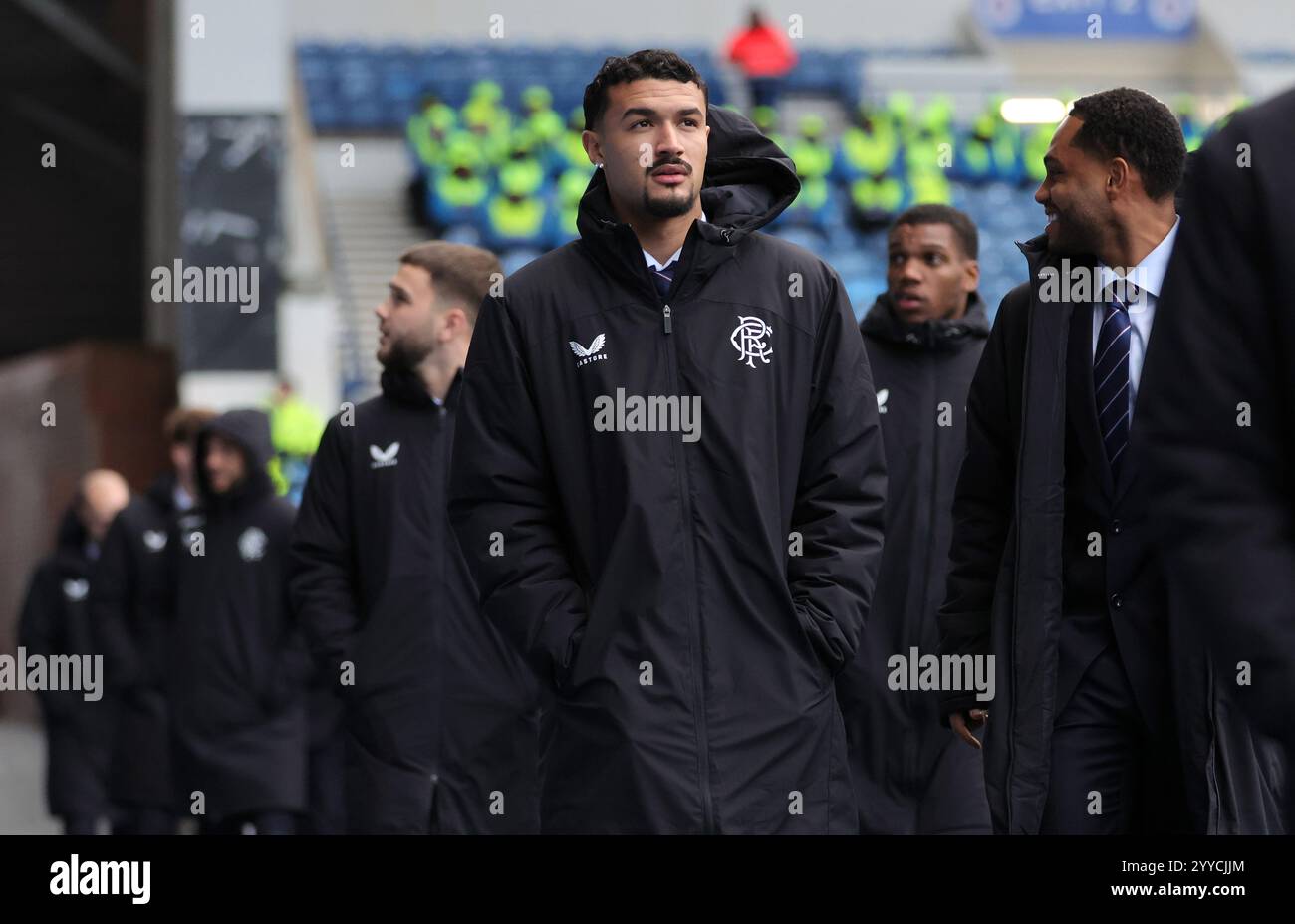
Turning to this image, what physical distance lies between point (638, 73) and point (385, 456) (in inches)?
64.1

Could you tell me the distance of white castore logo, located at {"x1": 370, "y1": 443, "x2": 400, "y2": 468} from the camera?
5.08 meters

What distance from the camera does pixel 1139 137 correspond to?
154 inches

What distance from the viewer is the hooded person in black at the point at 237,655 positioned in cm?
675

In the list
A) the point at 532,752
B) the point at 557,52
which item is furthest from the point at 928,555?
the point at 557,52

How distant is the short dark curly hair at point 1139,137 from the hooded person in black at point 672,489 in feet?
2.03

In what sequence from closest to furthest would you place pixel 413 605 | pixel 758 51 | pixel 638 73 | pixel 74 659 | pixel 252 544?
pixel 638 73 < pixel 413 605 < pixel 252 544 < pixel 74 659 < pixel 758 51

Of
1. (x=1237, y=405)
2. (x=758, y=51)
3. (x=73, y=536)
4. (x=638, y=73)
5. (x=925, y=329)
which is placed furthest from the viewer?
(x=758, y=51)

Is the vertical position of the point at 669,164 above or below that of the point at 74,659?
above

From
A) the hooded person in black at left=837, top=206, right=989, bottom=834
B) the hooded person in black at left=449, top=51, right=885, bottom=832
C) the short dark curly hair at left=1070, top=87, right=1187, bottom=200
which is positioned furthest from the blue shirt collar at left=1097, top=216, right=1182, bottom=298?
the hooded person in black at left=837, top=206, right=989, bottom=834

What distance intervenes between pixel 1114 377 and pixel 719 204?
85cm

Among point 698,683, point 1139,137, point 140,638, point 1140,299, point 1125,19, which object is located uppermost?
point 1125,19

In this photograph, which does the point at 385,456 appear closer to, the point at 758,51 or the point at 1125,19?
the point at 758,51

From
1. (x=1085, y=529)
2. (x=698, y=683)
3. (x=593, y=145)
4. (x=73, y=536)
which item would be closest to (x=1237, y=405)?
(x=698, y=683)

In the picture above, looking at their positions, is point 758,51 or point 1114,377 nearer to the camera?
point 1114,377
